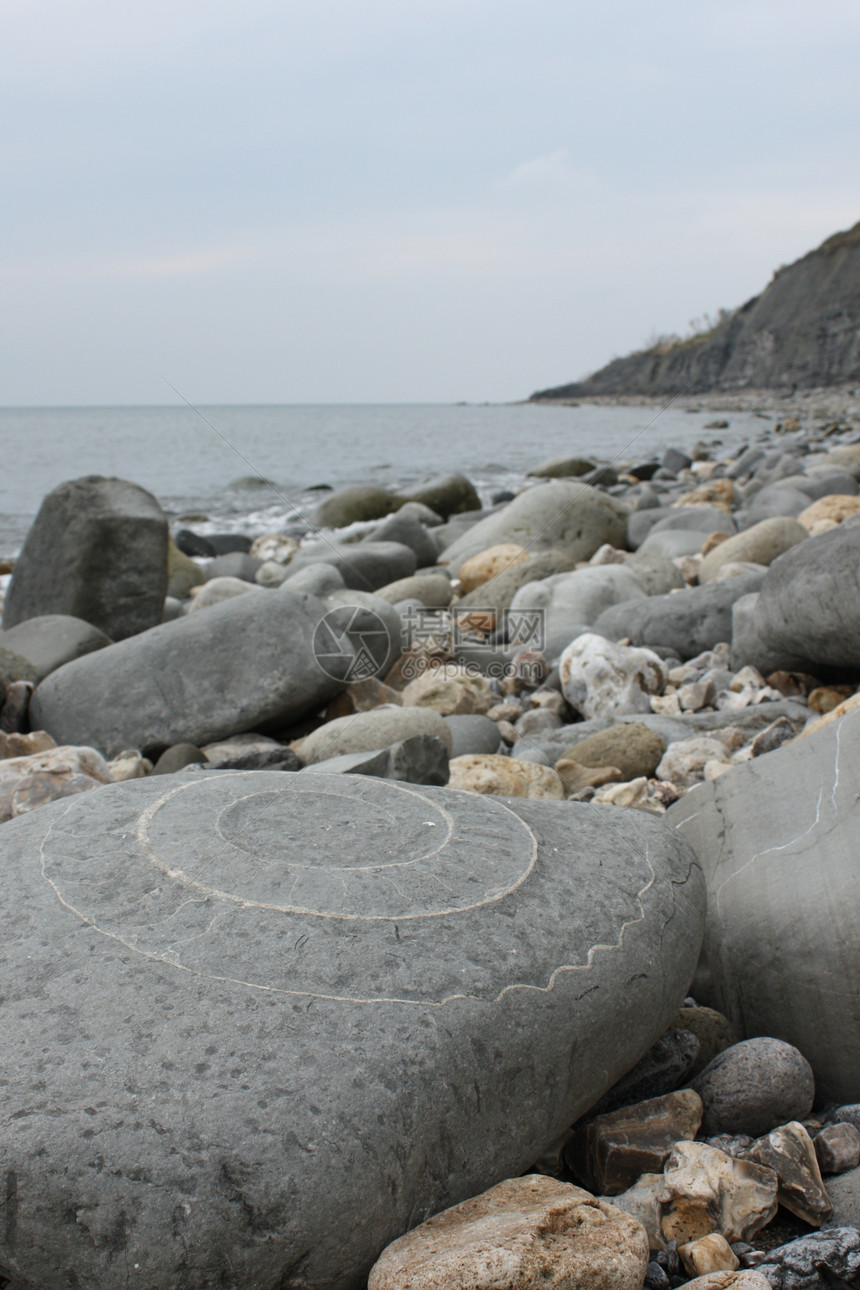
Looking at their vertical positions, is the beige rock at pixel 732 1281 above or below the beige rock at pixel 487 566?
below

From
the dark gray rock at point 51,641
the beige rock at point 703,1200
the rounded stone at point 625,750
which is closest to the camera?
the beige rock at point 703,1200

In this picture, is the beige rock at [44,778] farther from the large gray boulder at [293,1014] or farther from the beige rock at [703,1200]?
the beige rock at [703,1200]

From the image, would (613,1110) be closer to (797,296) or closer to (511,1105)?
(511,1105)

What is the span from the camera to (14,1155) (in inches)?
54.0

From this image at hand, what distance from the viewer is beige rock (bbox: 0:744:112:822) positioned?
10.7ft

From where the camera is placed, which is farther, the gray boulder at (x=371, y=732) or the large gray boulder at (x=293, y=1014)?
the gray boulder at (x=371, y=732)

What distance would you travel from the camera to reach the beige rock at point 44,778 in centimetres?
327

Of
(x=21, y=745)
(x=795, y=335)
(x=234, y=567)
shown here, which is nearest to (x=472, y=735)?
(x=21, y=745)

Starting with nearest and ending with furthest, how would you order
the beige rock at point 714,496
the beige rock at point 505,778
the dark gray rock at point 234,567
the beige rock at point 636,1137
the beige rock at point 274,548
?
the beige rock at point 636,1137
the beige rock at point 505,778
the dark gray rock at point 234,567
the beige rock at point 274,548
the beige rock at point 714,496

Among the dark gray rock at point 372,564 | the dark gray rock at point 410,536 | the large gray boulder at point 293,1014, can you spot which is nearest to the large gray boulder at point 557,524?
the dark gray rock at point 410,536

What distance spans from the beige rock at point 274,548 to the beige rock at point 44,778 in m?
7.57

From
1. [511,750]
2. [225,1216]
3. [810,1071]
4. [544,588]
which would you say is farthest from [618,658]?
[225,1216]

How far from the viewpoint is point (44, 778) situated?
3336 mm

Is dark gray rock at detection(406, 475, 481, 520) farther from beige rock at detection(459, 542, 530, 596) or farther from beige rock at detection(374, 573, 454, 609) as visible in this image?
beige rock at detection(374, 573, 454, 609)
